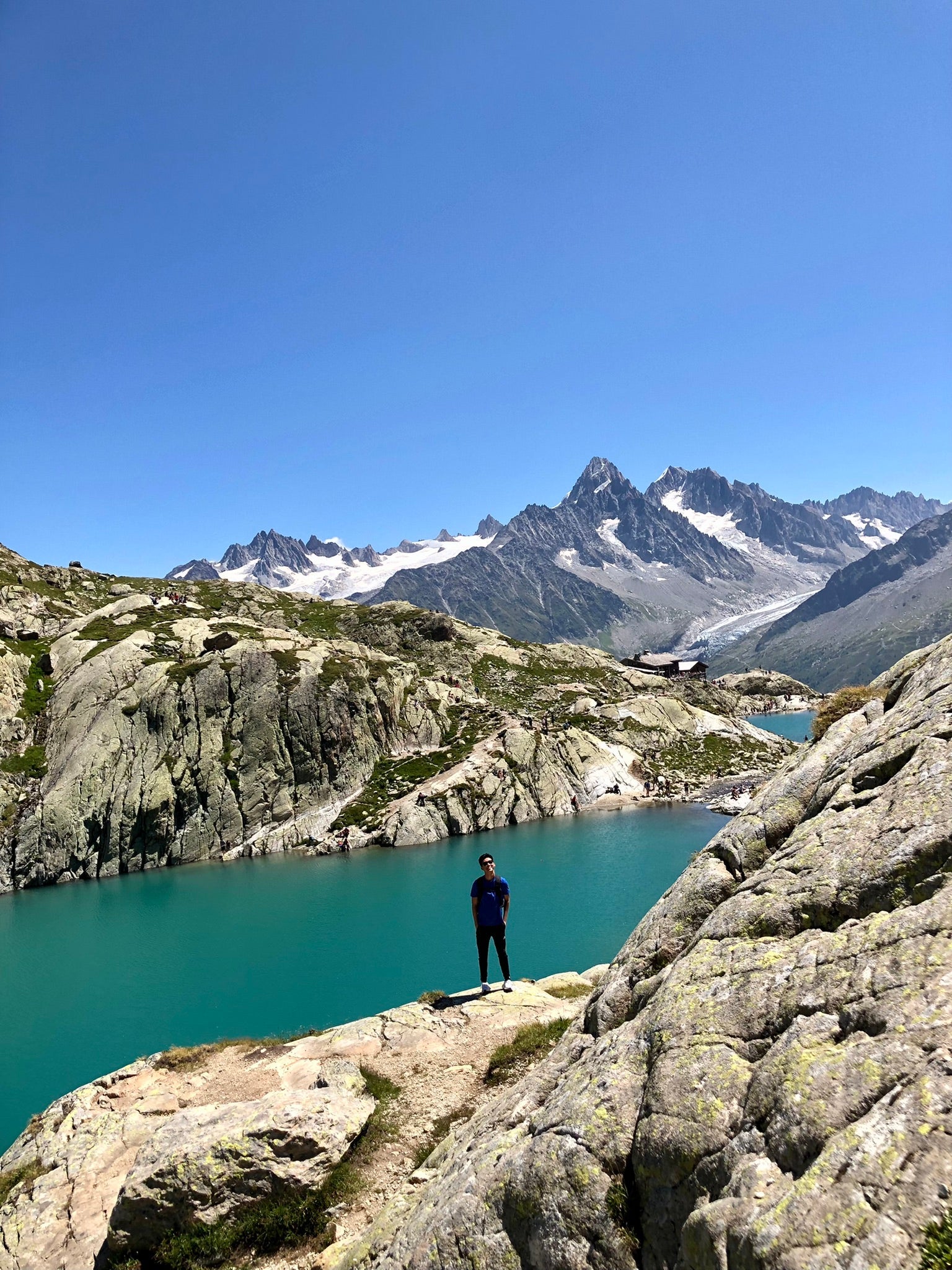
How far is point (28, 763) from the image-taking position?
93.0 meters

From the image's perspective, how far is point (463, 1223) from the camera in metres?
9.10

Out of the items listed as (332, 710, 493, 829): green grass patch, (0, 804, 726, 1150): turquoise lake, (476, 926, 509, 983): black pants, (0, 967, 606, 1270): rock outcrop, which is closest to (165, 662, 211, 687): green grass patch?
(0, 804, 726, 1150): turquoise lake

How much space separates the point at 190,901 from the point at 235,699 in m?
37.4

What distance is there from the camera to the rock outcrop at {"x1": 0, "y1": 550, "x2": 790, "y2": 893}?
90750 millimetres

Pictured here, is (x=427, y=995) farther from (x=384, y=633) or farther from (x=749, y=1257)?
(x=384, y=633)

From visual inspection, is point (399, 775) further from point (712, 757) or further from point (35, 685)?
point (35, 685)

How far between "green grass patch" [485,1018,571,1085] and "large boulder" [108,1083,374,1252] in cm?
416

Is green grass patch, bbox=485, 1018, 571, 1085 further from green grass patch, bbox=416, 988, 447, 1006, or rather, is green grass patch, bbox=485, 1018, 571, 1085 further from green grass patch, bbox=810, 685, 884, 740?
green grass patch, bbox=810, 685, 884, 740

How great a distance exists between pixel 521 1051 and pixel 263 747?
89630 millimetres

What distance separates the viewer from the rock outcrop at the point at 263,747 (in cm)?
9075

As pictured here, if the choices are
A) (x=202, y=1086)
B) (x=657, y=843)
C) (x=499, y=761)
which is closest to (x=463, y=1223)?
(x=202, y=1086)

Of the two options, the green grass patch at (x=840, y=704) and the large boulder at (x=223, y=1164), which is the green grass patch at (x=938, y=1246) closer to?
the large boulder at (x=223, y=1164)

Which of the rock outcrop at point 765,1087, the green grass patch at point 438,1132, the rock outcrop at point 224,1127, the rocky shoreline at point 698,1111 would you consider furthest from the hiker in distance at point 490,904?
the rock outcrop at point 765,1087

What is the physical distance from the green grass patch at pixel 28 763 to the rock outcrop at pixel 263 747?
0.68ft
